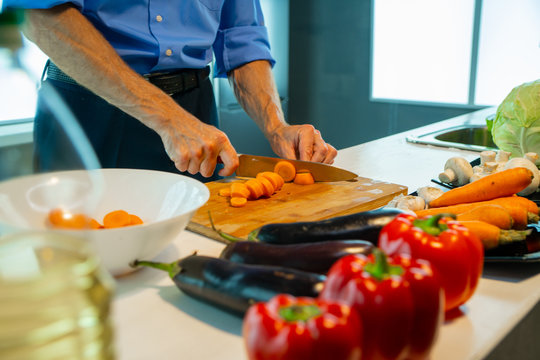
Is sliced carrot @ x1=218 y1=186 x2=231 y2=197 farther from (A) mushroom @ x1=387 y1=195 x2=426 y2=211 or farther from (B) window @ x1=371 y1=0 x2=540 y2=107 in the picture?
(B) window @ x1=371 y1=0 x2=540 y2=107

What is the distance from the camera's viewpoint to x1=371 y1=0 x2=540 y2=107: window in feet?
12.9

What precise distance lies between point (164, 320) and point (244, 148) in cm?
396

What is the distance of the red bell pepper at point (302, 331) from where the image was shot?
0.47 m

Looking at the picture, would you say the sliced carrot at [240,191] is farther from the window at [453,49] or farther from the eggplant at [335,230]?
the window at [453,49]

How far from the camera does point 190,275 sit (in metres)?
0.76

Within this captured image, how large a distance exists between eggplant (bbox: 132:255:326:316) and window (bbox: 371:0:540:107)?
3.83 m

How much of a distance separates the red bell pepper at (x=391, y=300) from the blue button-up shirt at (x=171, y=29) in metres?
1.10

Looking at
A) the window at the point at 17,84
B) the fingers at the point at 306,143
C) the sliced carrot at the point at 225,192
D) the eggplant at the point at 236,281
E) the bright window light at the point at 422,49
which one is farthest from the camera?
the bright window light at the point at 422,49

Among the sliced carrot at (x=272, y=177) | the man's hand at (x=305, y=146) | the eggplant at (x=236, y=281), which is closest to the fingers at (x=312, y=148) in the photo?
the man's hand at (x=305, y=146)

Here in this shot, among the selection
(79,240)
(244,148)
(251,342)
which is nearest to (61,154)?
(79,240)

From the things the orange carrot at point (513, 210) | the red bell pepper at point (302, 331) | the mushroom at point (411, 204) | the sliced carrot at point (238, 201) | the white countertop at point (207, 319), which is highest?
the red bell pepper at point (302, 331)

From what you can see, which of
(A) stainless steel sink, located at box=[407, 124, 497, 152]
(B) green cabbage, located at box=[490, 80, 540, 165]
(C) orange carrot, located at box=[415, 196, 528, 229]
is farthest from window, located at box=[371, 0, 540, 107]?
(C) orange carrot, located at box=[415, 196, 528, 229]

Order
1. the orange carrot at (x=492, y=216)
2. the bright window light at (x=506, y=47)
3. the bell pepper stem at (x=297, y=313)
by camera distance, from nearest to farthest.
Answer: the bell pepper stem at (x=297, y=313) → the orange carrot at (x=492, y=216) → the bright window light at (x=506, y=47)

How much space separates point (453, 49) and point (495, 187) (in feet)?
11.3
